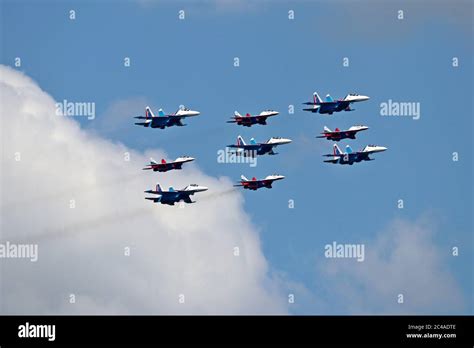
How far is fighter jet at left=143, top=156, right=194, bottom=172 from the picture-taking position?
19088cm

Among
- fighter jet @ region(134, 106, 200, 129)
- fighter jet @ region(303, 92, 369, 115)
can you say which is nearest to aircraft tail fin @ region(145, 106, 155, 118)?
fighter jet @ region(134, 106, 200, 129)

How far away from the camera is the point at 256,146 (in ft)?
636

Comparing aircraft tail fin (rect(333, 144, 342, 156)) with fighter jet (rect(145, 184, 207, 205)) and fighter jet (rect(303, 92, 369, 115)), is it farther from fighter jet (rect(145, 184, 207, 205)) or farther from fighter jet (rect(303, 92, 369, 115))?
fighter jet (rect(145, 184, 207, 205))

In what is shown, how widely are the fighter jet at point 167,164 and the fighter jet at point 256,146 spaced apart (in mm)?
5618

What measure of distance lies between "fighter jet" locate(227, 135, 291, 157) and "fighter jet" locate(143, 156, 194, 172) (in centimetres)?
562

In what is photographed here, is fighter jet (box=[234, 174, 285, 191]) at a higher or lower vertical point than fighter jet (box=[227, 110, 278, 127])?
lower

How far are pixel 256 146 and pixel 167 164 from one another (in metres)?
10.0

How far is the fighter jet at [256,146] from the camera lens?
194 meters
